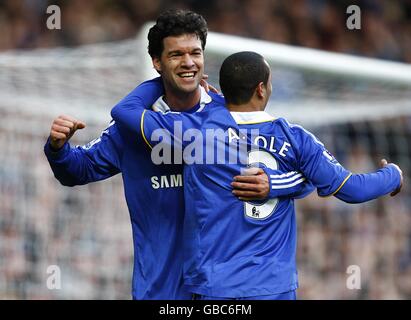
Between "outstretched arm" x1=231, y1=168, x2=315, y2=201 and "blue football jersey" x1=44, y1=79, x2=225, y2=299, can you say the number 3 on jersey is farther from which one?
"blue football jersey" x1=44, y1=79, x2=225, y2=299

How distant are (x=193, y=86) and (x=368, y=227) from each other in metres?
4.06

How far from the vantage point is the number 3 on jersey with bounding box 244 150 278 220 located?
292cm

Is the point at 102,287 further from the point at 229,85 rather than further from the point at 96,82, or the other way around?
the point at 229,85

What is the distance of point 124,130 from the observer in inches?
125

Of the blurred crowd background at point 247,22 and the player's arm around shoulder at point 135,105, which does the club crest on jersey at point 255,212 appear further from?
the blurred crowd background at point 247,22

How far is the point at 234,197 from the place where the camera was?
292 centimetres

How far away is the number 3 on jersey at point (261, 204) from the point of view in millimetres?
2922

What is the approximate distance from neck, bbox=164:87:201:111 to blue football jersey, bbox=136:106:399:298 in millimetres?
181

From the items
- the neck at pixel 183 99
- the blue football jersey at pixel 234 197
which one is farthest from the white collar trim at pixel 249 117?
the neck at pixel 183 99

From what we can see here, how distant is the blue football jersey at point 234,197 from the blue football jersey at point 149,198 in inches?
6.4

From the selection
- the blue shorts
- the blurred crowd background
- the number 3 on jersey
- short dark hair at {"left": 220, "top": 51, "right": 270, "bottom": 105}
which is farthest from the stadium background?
the blue shorts

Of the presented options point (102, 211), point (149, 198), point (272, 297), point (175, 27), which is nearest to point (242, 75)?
point (175, 27)

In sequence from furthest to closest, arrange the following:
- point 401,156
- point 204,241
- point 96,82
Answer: point 401,156, point 96,82, point 204,241
